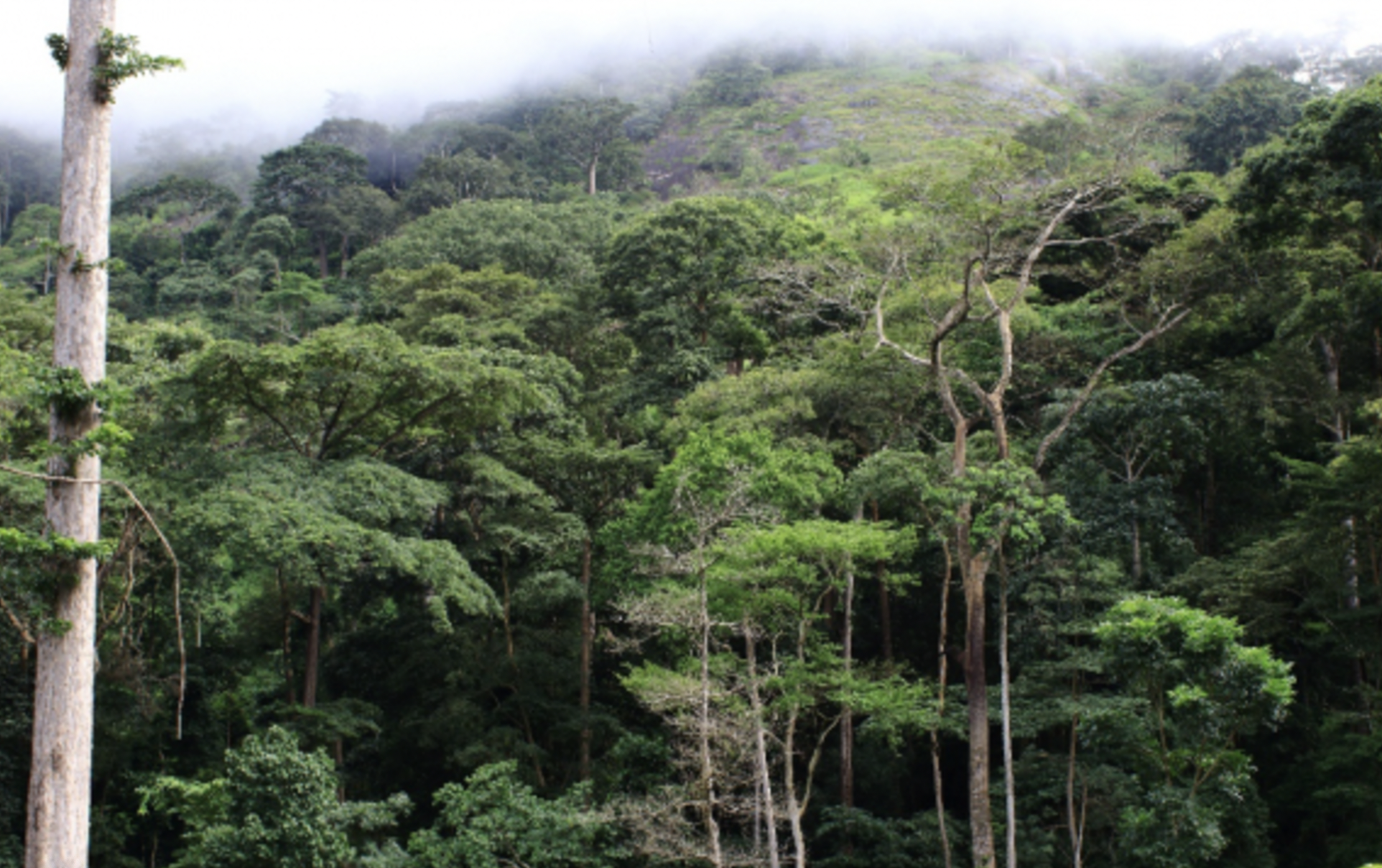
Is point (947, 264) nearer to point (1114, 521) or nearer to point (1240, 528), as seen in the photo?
point (1114, 521)

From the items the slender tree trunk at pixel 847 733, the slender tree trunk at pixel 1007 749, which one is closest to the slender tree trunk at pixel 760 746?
the slender tree trunk at pixel 847 733

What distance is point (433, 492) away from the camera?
17.3 m

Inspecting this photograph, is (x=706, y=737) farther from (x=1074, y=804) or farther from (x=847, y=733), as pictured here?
(x=1074, y=804)

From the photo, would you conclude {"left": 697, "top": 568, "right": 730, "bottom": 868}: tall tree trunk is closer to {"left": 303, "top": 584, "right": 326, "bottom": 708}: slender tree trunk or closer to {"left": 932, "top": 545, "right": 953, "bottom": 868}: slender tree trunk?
{"left": 932, "top": 545, "right": 953, "bottom": 868}: slender tree trunk

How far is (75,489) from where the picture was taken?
21.1ft

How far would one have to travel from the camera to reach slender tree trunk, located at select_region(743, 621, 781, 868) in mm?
13461

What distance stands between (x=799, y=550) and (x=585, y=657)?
20.5 feet

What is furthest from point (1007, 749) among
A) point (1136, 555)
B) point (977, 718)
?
point (1136, 555)

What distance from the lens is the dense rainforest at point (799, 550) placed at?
547 inches

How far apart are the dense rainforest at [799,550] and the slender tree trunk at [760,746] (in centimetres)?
7

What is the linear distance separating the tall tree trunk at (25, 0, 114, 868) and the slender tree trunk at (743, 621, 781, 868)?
8625mm

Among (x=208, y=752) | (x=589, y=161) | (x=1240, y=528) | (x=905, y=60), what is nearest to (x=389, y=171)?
(x=589, y=161)

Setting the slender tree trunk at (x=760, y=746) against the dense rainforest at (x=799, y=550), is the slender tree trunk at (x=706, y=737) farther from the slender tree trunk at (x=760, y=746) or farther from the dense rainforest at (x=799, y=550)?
the slender tree trunk at (x=760, y=746)

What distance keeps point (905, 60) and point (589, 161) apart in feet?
116
